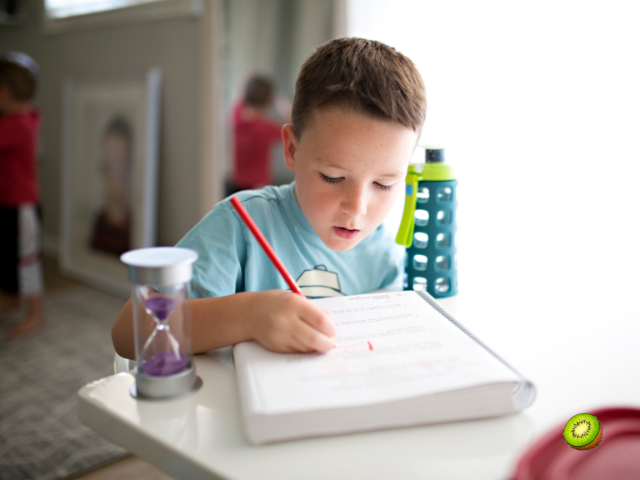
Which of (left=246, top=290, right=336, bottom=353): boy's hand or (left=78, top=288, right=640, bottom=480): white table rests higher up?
(left=246, top=290, right=336, bottom=353): boy's hand

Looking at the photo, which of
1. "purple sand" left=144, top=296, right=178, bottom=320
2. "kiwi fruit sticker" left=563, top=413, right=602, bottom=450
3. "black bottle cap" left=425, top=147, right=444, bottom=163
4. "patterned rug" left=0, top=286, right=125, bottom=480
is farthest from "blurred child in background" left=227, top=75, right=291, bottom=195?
"kiwi fruit sticker" left=563, top=413, right=602, bottom=450

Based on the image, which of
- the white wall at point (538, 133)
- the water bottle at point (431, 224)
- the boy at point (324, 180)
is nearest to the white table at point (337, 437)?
the boy at point (324, 180)

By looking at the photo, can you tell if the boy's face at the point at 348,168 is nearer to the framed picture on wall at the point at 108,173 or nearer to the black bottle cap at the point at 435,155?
the black bottle cap at the point at 435,155

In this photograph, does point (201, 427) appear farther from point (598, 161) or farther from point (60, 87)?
point (60, 87)

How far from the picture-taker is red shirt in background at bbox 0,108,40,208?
88.0 inches

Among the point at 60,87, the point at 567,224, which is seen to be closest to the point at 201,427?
the point at 567,224

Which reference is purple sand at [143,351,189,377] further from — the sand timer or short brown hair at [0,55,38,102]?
short brown hair at [0,55,38,102]

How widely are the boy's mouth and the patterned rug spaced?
1027 mm

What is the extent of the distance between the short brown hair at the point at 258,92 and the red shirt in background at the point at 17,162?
104 cm

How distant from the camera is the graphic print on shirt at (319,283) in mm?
871

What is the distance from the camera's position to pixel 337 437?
17.4 inches

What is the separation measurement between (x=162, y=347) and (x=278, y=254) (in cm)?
35

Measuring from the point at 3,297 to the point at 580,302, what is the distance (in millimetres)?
2621

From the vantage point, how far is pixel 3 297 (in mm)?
2549
